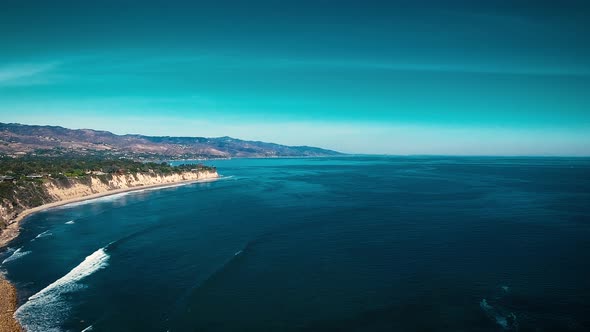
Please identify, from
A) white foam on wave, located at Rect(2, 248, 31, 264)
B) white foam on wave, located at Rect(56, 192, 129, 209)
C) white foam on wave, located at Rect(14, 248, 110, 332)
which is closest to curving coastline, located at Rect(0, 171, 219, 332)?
white foam on wave, located at Rect(14, 248, 110, 332)

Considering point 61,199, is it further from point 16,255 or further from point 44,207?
point 16,255

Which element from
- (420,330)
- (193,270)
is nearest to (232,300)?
(193,270)

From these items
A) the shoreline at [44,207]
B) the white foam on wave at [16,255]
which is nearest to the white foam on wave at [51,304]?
the white foam on wave at [16,255]

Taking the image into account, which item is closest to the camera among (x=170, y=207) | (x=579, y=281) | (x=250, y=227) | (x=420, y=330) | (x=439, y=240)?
(x=420, y=330)

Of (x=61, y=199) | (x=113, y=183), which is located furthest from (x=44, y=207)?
(x=113, y=183)

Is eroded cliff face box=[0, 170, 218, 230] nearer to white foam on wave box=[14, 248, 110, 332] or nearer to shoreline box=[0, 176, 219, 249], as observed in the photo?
shoreline box=[0, 176, 219, 249]

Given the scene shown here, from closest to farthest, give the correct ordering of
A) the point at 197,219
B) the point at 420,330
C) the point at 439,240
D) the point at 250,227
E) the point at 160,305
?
the point at 420,330, the point at 160,305, the point at 439,240, the point at 250,227, the point at 197,219

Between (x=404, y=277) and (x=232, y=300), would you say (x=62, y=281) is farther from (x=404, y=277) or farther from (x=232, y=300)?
(x=404, y=277)

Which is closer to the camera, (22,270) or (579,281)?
(579,281)
